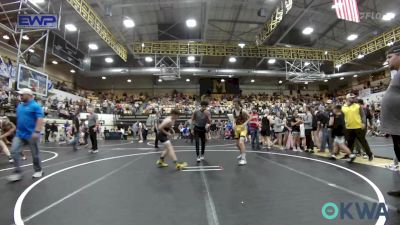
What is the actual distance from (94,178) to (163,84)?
3226cm

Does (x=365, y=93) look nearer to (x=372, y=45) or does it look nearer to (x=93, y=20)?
(x=372, y=45)

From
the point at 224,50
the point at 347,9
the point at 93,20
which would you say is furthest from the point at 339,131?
the point at 224,50

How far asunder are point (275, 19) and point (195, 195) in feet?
54.3

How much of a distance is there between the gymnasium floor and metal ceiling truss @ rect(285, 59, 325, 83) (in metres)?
20.8

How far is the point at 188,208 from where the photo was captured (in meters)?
3.31

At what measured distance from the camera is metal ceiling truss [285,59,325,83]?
25414 mm

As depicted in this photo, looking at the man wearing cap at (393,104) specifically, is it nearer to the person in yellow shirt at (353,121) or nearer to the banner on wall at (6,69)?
the person in yellow shirt at (353,121)

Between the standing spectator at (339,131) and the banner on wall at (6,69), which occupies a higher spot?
the banner on wall at (6,69)

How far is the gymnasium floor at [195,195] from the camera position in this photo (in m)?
2.98

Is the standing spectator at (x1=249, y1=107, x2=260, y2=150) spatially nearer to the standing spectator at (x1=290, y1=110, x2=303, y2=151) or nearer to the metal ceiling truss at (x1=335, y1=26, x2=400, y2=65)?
the standing spectator at (x1=290, y1=110, x2=303, y2=151)

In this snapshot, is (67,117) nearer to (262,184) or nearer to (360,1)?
(262,184)

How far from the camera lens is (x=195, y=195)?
3.93 meters

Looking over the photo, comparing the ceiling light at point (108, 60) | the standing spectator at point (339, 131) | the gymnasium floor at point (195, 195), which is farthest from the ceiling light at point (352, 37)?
the ceiling light at point (108, 60)

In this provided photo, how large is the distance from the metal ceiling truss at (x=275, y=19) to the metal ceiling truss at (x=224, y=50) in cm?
238
